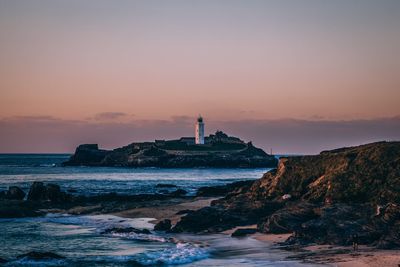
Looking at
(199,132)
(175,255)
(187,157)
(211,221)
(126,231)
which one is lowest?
(175,255)

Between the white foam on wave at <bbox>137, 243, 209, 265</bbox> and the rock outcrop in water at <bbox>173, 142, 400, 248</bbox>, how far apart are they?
171 inches

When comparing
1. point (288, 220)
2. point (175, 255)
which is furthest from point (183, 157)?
point (175, 255)

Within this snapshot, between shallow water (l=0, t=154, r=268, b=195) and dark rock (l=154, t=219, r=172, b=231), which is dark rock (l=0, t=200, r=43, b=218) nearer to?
dark rock (l=154, t=219, r=172, b=231)

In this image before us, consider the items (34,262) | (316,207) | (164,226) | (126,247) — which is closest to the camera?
(34,262)

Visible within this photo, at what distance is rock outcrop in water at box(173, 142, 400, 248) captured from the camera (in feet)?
79.6

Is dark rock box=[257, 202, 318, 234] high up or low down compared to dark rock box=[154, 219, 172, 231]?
up

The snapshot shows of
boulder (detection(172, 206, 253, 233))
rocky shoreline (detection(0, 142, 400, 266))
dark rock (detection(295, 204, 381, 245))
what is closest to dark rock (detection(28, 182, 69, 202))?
rocky shoreline (detection(0, 142, 400, 266))

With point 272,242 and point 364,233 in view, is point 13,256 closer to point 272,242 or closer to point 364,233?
point 272,242

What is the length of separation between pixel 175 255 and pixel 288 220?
705 cm

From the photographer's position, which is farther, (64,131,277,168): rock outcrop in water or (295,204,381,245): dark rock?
(64,131,277,168): rock outcrop in water

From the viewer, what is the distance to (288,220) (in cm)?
2728

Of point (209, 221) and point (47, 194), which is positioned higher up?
point (47, 194)

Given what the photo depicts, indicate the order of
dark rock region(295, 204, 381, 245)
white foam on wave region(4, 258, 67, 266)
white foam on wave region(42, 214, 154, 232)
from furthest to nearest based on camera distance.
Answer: white foam on wave region(42, 214, 154, 232) < dark rock region(295, 204, 381, 245) < white foam on wave region(4, 258, 67, 266)

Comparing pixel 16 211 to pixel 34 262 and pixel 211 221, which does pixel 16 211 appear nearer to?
pixel 211 221
